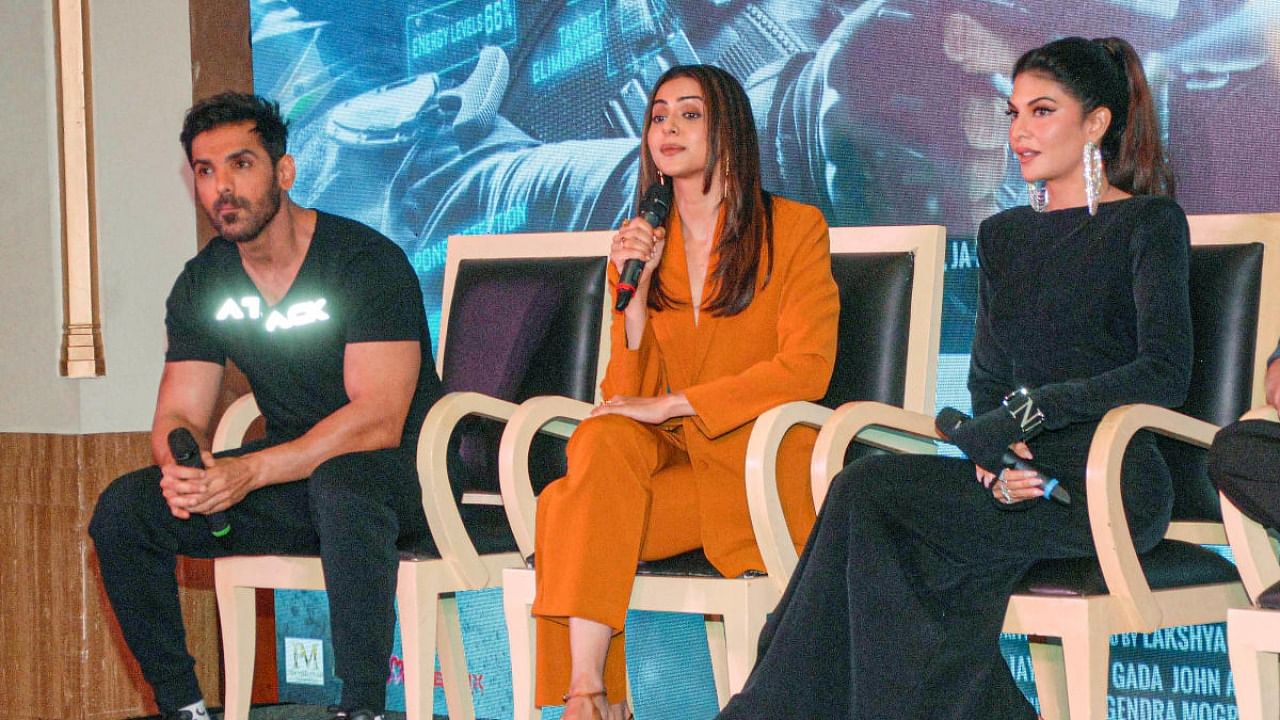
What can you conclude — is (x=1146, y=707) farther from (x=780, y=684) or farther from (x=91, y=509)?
(x=91, y=509)

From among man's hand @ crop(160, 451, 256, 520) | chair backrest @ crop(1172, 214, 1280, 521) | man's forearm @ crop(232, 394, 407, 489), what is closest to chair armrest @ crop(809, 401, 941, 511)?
chair backrest @ crop(1172, 214, 1280, 521)

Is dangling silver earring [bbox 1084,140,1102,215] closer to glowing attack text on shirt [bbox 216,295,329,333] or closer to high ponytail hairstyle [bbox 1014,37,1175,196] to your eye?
high ponytail hairstyle [bbox 1014,37,1175,196]

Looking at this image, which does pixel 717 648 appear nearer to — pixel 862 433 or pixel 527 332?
pixel 862 433

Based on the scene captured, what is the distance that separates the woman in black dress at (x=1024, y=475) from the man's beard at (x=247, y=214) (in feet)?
4.40

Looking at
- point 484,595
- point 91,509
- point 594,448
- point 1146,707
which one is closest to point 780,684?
point 594,448

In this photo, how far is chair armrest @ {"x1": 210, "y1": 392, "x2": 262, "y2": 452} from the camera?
3113 millimetres

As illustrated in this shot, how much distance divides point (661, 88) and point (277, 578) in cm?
117

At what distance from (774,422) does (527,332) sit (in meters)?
0.85

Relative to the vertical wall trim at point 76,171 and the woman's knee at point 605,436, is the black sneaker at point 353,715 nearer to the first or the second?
the woman's knee at point 605,436

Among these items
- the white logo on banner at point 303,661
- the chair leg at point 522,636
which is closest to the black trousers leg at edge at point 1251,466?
the chair leg at point 522,636

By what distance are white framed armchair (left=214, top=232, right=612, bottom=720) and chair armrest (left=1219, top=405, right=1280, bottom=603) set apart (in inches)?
51.0

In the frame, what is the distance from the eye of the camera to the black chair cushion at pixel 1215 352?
2449 mm

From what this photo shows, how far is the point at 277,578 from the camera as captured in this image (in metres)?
2.84

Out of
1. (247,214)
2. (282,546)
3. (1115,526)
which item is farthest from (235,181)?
(1115,526)
